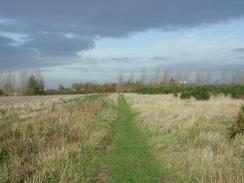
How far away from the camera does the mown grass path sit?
842cm

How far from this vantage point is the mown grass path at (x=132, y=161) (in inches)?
332

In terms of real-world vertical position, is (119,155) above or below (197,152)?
below

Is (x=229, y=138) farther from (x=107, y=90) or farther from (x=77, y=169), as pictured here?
(x=107, y=90)

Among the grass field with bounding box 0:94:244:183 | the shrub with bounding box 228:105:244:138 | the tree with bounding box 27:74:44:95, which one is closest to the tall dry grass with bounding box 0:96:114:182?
the grass field with bounding box 0:94:244:183

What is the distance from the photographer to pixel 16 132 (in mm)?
12766

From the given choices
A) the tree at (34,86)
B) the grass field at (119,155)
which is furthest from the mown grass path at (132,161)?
the tree at (34,86)

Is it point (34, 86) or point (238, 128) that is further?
point (34, 86)

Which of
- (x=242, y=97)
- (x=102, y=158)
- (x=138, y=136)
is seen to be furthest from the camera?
(x=242, y=97)

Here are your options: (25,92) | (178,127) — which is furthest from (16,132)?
(25,92)

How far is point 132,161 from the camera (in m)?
10.0

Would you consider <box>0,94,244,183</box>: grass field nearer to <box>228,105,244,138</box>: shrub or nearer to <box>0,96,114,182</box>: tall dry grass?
<box>0,96,114,182</box>: tall dry grass

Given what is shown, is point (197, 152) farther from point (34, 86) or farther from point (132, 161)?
point (34, 86)

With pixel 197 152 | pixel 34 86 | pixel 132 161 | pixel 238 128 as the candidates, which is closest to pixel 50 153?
pixel 132 161

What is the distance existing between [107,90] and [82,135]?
4486 inches
